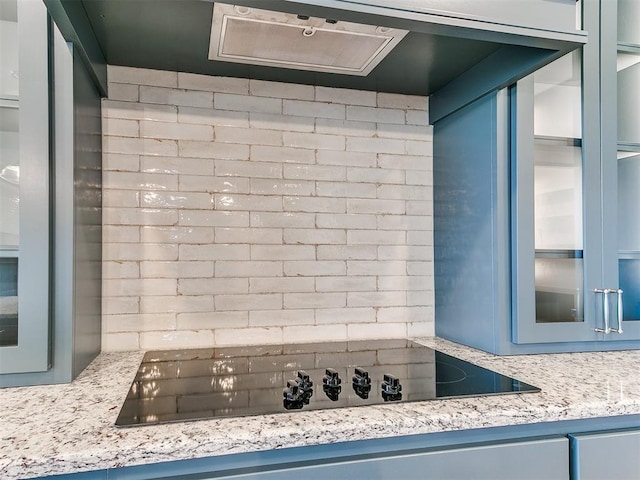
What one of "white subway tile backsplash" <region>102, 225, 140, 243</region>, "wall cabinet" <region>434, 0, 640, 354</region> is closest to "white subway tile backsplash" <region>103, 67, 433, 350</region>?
"white subway tile backsplash" <region>102, 225, 140, 243</region>

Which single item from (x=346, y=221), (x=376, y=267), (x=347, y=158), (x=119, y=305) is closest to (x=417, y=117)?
(x=347, y=158)

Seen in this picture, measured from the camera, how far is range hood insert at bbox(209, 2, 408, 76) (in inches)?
49.4

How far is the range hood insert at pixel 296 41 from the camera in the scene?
49.4 inches

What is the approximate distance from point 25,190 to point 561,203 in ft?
4.90

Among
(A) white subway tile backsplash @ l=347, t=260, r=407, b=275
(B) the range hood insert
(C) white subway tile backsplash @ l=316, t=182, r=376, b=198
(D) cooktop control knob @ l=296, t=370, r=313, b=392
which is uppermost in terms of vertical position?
(B) the range hood insert

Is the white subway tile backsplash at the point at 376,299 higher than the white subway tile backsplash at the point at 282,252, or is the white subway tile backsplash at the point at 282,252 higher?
the white subway tile backsplash at the point at 282,252

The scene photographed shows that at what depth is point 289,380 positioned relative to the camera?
123 cm

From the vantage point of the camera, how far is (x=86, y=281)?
4.39 feet

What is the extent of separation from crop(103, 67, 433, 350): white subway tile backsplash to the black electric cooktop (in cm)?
15

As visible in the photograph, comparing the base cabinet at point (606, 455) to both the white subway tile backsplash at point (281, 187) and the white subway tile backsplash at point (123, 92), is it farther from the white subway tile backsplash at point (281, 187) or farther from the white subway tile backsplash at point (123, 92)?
the white subway tile backsplash at point (123, 92)

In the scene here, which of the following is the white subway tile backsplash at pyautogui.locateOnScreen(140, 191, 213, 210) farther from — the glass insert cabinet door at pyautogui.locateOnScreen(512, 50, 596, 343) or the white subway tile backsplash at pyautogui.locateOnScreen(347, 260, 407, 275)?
the glass insert cabinet door at pyautogui.locateOnScreen(512, 50, 596, 343)

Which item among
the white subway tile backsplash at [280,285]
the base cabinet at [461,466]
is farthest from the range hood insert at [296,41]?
the base cabinet at [461,466]

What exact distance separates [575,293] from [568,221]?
23 centimetres

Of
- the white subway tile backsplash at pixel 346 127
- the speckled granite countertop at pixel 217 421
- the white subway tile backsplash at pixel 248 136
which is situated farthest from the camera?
the white subway tile backsplash at pixel 346 127
